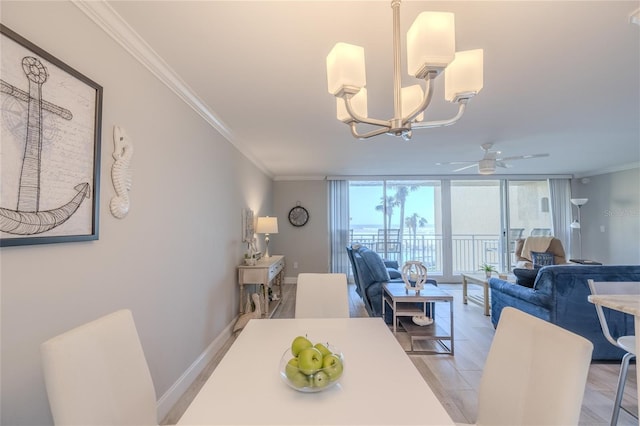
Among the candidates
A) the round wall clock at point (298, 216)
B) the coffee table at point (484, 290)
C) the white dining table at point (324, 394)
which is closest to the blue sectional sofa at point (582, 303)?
the coffee table at point (484, 290)

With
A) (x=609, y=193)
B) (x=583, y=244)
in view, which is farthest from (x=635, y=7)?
(x=583, y=244)

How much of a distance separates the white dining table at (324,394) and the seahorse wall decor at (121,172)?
0.96 m

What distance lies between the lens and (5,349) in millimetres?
963

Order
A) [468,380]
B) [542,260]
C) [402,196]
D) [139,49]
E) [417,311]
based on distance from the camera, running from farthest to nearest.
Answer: [402,196]
[542,260]
[417,311]
[468,380]
[139,49]

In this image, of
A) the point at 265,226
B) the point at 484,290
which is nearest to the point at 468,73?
the point at 265,226

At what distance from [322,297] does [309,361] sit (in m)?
1.08

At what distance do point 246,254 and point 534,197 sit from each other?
6464 mm

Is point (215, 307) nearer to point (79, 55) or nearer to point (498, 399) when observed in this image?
point (79, 55)

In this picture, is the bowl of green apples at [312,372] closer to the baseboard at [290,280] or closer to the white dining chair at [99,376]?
the white dining chair at [99,376]

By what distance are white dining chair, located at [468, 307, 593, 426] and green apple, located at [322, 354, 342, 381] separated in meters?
0.64

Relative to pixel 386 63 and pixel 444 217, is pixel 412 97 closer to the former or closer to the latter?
pixel 386 63

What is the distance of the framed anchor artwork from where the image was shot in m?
0.94

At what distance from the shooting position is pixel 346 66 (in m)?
1.07

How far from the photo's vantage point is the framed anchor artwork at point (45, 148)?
94 centimetres
